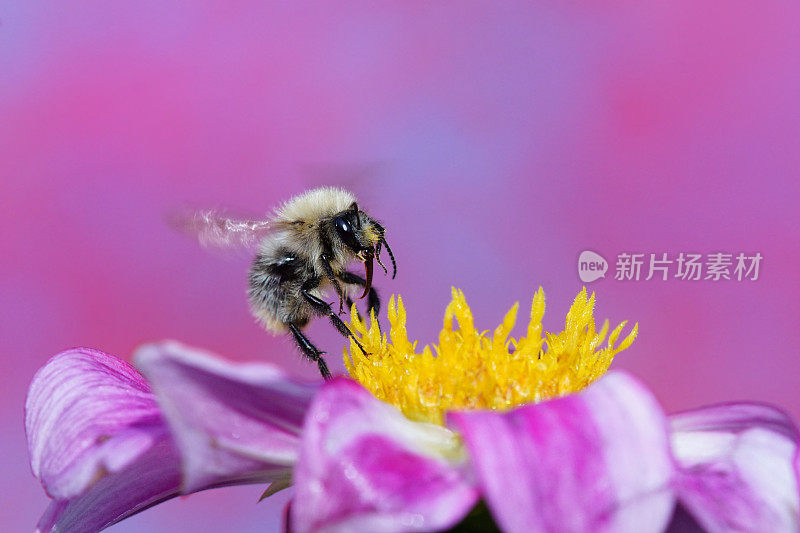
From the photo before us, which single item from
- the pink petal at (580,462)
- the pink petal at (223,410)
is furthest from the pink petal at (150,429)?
the pink petal at (580,462)

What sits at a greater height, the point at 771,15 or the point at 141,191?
the point at 771,15

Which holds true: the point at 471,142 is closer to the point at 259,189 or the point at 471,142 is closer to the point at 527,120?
the point at 527,120

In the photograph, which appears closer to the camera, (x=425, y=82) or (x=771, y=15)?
(x=771, y=15)

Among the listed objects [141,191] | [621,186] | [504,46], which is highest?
[504,46]

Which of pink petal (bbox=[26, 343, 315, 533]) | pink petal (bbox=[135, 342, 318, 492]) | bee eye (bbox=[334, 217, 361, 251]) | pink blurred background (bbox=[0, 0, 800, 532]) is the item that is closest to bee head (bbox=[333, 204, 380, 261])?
bee eye (bbox=[334, 217, 361, 251])

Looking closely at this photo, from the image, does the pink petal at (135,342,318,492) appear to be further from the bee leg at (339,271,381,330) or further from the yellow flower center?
the bee leg at (339,271,381,330)

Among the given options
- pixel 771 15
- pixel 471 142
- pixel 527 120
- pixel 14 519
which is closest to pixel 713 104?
pixel 771 15

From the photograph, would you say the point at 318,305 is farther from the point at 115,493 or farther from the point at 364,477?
the point at 364,477
